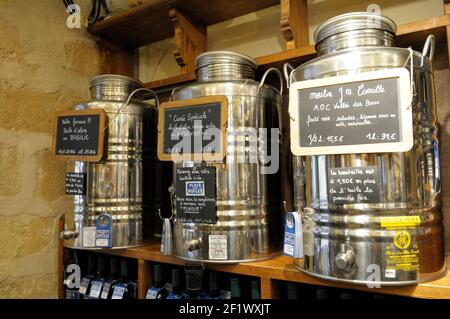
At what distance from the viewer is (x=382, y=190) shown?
668 millimetres

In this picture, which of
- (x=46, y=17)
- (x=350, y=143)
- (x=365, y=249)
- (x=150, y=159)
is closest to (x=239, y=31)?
(x=150, y=159)

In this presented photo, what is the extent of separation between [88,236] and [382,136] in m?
0.87

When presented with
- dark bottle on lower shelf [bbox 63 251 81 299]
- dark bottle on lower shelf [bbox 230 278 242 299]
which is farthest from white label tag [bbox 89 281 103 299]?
dark bottle on lower shelf [bbox 230 278 242 299]

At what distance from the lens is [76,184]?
1.09 meters

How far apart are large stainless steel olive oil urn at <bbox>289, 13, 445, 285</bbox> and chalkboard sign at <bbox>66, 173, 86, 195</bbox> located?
681 mm

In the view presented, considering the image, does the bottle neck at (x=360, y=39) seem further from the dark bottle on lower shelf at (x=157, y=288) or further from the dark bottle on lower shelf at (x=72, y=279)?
the dark bottle on lower shelf at (x=72, y=279)

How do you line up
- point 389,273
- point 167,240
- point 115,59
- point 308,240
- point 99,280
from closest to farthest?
1. point 389,273
2. point 308,240
3. point 167,240
4. point 99,280
5. point 115,59

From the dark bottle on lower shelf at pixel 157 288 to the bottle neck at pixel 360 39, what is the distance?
79 centimetres

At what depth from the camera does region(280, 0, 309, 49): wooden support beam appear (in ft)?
3.47

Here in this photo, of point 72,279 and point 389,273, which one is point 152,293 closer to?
point 72,279

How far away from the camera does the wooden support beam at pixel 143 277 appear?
41.6 inches

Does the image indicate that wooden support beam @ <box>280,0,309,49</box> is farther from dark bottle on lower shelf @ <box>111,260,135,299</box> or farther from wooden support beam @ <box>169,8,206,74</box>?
dark bottle on lower shelf @ <box>111,260,135,299</box>

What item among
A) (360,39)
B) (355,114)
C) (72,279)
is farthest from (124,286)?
(360,39)

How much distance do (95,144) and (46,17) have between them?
26.1 inches
